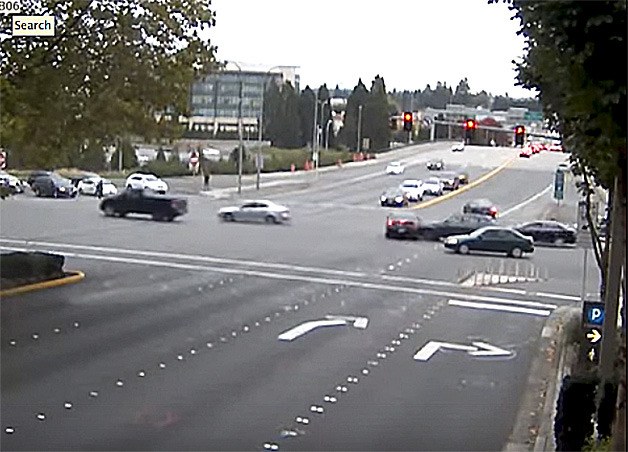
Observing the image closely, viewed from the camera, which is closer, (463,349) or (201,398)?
(201,398)

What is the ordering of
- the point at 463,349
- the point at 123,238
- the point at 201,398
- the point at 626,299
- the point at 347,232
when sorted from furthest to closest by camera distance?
1. the point at 347,232
2. the point at 123,238
3. the point at 463,349
4. the point at 201,398
5. the point at 626,299

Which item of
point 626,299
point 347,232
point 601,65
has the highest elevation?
point 601,65

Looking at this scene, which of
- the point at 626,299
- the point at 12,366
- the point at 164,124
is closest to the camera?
the point at 626,299

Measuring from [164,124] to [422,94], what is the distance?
32544 millimetres

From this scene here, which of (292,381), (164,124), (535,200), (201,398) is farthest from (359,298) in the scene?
(535,200)

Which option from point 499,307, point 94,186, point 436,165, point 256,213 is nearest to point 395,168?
point 436,165

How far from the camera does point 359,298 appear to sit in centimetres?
2875

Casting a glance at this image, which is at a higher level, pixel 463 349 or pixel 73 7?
pixel 73 7

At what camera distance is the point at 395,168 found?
61.6 meters

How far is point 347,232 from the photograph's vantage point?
46.4 meters

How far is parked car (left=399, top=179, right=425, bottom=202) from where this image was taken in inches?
2287

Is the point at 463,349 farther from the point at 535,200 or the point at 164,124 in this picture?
the point at 535,200

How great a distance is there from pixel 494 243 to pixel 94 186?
16755mm

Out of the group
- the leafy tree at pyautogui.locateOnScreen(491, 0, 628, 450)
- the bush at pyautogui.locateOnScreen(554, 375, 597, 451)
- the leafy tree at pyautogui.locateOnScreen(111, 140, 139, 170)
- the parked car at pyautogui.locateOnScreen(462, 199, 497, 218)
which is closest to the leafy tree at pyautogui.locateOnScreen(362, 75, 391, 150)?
the parked car at pyautogui.locateOnScreen(462, 199, 497, 218)
